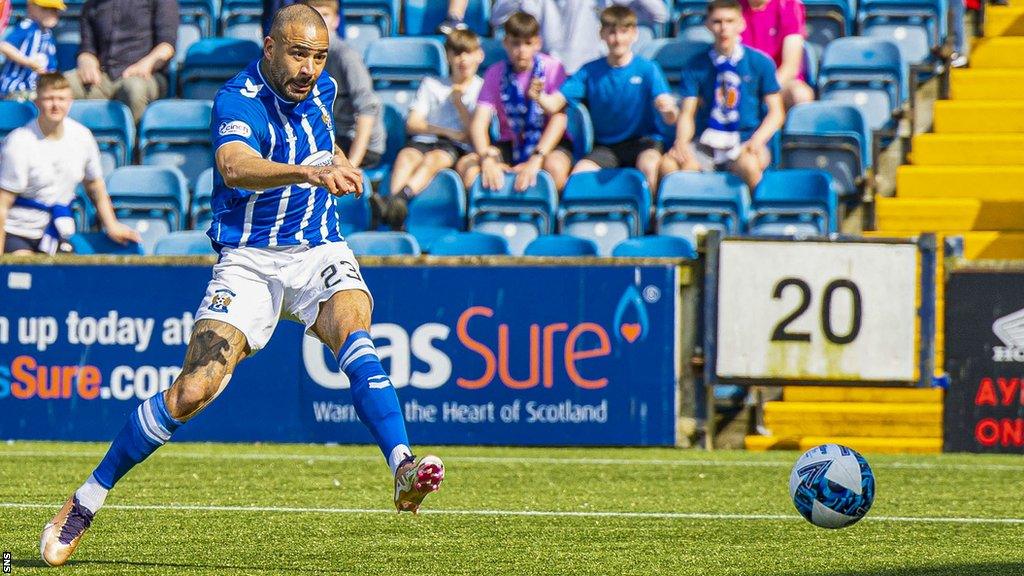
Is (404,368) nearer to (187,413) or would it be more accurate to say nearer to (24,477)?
(24,477)

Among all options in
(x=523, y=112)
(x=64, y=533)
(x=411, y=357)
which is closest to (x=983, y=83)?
(x=523, y=112)

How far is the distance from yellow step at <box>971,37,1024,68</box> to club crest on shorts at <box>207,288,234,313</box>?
8.88 metres

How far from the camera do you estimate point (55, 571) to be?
5215 mm

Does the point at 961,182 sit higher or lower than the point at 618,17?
lower

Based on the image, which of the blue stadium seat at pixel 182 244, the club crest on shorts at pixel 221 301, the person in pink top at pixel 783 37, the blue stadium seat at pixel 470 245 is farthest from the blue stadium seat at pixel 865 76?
the club crest on shorts at pixel 221 301

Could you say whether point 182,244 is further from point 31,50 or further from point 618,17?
point 618,17

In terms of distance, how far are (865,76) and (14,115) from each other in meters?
6.62

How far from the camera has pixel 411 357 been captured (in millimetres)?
10195

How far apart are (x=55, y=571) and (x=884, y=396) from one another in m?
6.41

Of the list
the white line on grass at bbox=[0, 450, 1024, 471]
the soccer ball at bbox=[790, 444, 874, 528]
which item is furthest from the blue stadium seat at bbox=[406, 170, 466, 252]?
the soccer ball at bbox=[790, 444, 874, 528]

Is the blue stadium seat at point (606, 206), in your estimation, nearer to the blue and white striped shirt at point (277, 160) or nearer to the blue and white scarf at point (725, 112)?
the blue and white scarf at point (725, 112)

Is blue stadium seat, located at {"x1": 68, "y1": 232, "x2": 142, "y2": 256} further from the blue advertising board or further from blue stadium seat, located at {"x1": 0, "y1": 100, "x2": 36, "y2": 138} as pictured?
blue stadium seat, located at {"x1": 0, "y1": 100, "x2": 36, "y2": 138}

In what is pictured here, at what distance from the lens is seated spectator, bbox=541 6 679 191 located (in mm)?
11648

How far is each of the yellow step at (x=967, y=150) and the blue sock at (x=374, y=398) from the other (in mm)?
7688
